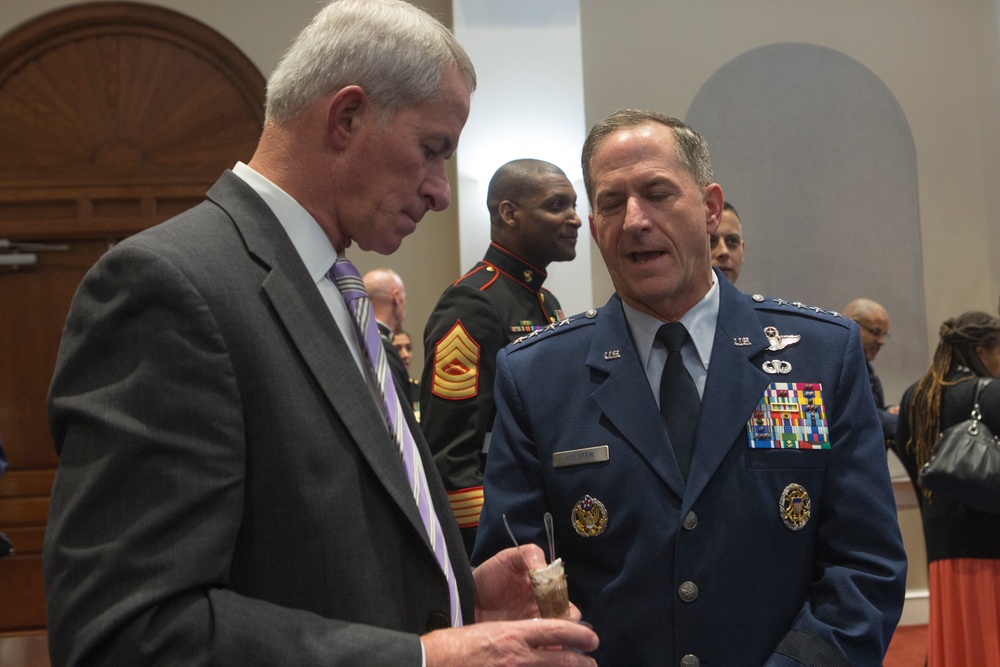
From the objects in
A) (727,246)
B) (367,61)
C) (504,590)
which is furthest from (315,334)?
(727,246)

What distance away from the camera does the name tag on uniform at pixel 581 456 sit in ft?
5.26

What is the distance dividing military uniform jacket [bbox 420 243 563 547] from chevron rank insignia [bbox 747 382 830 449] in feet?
4.40

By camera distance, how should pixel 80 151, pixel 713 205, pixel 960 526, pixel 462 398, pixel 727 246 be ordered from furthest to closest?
pixel 80 151
pixel 960 526
pixel 727 246
pixel 462 398
pixel 713 205

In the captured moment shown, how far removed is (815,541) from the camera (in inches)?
62.5

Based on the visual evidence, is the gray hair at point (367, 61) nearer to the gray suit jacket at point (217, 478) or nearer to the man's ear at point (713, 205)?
the gray suit jacket at point (217, 478)

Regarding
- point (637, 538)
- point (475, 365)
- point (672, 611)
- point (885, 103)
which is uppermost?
point (885, 103)

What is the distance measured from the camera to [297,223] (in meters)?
1.23

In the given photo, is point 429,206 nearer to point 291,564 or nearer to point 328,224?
point 328,224

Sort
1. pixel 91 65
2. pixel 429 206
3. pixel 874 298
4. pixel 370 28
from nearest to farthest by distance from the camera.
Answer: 1. pixel 370 28
2. pixel 429 206
3. pixel 91 65
4. pixel 874 298

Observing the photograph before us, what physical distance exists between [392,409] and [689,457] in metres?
0.56

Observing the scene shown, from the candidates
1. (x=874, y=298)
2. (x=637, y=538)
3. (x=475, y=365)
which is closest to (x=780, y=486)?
(x=637, y=538)

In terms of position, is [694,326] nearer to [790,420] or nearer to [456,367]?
[790,420]

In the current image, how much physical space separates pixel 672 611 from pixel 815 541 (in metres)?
0.26

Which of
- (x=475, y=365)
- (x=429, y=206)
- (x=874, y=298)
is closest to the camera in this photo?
(x=429, y=206)
